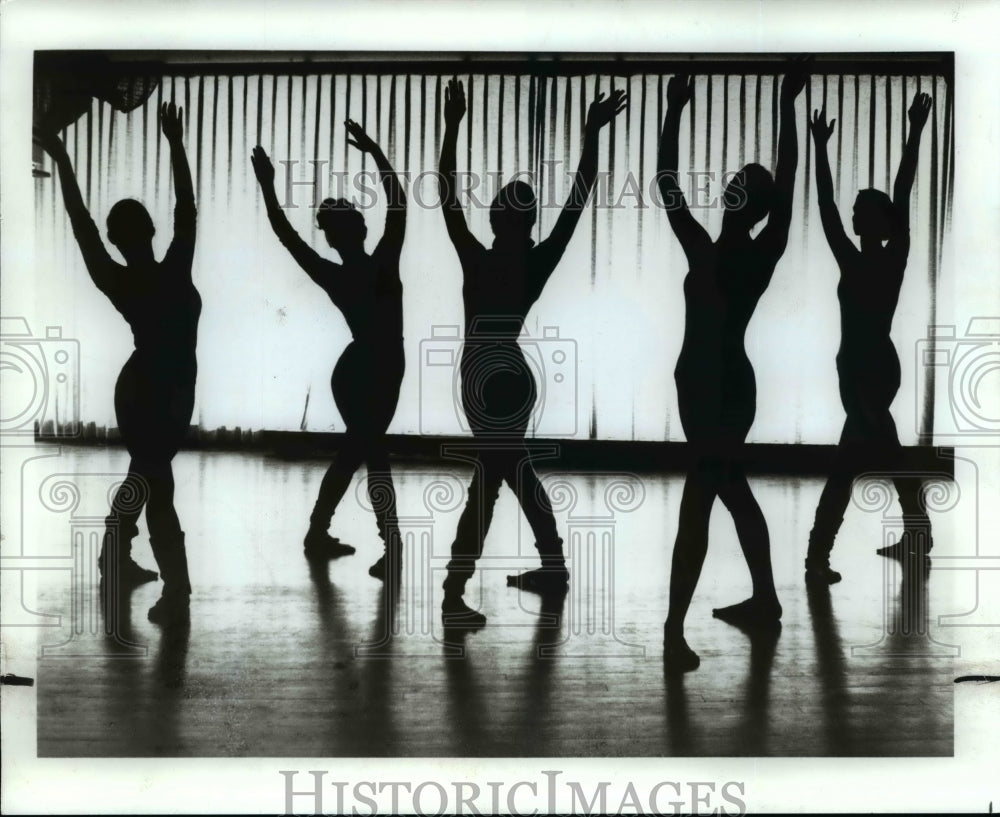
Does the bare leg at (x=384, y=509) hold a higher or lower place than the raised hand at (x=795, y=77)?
lower

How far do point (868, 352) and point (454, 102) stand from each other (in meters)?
1.55

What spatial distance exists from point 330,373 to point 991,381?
6.90ft

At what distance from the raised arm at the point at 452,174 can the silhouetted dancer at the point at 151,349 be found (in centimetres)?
81

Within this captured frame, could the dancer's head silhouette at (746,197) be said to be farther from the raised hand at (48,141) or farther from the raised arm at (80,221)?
the raised hand at (48,141)

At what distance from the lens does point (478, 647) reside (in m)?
2.53

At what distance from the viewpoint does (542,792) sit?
97.5 inches

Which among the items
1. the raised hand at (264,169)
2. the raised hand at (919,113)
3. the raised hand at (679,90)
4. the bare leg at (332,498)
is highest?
the raised hand at (679,90)

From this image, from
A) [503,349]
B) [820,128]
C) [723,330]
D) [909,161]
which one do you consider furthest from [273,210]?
[909,161]

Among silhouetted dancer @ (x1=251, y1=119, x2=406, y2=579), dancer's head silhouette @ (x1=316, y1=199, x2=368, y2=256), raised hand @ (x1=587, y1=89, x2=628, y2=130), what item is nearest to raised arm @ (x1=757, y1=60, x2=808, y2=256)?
raised hand @ (x1=587, y1=89, x2=628, y2=130)

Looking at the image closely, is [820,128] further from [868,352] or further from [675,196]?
[868,352]

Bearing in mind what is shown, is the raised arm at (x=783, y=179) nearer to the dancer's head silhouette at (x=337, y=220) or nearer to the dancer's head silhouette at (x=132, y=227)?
the dancer's head silhouette at (x=337, y=220)

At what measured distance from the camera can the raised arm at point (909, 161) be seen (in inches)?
101

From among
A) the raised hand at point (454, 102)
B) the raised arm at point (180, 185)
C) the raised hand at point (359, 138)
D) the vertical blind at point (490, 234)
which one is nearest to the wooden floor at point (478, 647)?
the vertical blind at point (490, 234)

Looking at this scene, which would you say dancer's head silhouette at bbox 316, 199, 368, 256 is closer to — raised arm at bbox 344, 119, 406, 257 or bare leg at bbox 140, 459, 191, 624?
raised arm at bbox 344, 119, 406, 257
